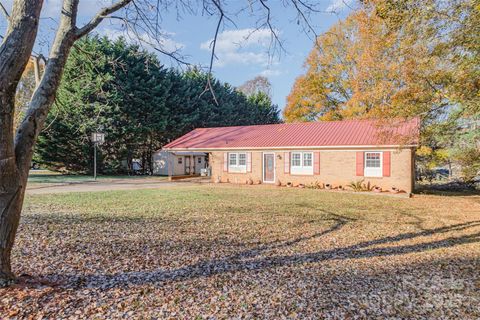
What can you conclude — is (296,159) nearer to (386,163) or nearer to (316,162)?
(316,162)

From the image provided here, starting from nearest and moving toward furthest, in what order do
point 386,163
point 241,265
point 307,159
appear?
point 241,265 → point 386,163 → point 307,159

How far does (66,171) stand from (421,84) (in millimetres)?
28738

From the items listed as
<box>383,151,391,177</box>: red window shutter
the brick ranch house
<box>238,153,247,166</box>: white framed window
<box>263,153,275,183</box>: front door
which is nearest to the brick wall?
the brick ranch house

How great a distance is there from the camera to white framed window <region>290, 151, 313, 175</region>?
18531 mm

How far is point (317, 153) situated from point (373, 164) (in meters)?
3.01

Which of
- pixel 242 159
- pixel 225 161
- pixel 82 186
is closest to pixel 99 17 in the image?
pixel 82 186

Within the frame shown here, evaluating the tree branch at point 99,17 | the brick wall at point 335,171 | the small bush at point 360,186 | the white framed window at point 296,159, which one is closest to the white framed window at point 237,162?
the brick wall at point 335,171

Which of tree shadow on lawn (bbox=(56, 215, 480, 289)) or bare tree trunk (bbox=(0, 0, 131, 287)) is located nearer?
bare tree trunk (bbox=(0, 0, 131, 287))

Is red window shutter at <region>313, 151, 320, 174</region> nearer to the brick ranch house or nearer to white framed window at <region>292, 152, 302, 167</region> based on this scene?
the brick ranch house

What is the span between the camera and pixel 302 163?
1884 centimetres

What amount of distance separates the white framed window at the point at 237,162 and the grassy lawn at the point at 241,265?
35.5 feet

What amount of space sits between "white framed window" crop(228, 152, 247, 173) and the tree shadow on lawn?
12.8m

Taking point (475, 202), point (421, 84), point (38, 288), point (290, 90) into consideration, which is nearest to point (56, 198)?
point (38, 288)

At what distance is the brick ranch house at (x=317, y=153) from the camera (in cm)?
1594
